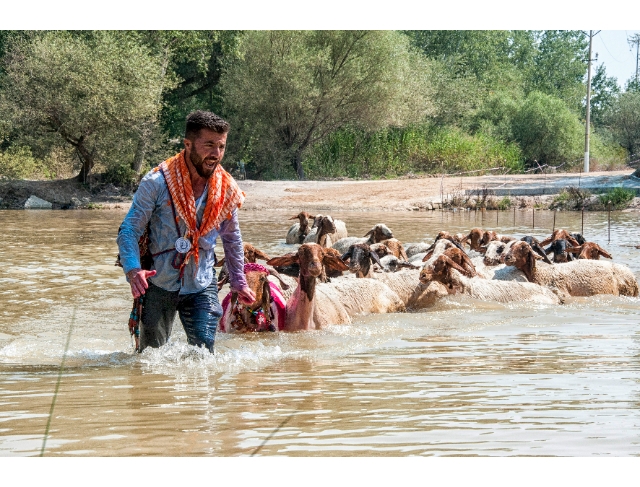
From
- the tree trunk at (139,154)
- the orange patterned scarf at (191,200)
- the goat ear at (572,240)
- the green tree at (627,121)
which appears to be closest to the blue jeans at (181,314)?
the orange patterned scarf at (191,200)

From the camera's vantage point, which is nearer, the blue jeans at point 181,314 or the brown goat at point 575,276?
the blue jeans at point 181,314

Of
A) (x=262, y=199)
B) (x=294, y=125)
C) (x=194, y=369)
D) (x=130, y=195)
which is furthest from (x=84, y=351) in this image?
(x=294, y=125)

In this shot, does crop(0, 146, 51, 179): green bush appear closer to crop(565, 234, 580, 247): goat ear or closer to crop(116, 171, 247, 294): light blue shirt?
crop(565, 234, 580, 247): goat ear

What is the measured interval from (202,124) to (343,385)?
1998mm

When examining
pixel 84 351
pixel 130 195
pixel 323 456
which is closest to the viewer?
pixel 323 456

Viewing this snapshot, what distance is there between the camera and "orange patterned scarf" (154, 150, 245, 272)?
6.45 m

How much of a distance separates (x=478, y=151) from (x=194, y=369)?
35203 millimetres

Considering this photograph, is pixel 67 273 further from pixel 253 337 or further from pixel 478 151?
pixel 478 151

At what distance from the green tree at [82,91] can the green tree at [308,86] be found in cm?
428

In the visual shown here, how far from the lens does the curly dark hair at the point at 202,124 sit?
6.31 metres

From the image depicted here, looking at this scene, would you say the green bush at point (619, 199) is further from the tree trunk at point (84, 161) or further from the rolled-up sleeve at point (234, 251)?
the rolled-up sleeve at point (234, 251)

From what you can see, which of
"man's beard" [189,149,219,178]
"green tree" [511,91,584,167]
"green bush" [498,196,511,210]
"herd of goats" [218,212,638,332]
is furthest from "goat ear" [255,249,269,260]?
"green tree" [511,91,584,167]

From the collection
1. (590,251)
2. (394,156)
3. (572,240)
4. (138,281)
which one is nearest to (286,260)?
(138,281)

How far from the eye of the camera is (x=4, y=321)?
34.3 ft
